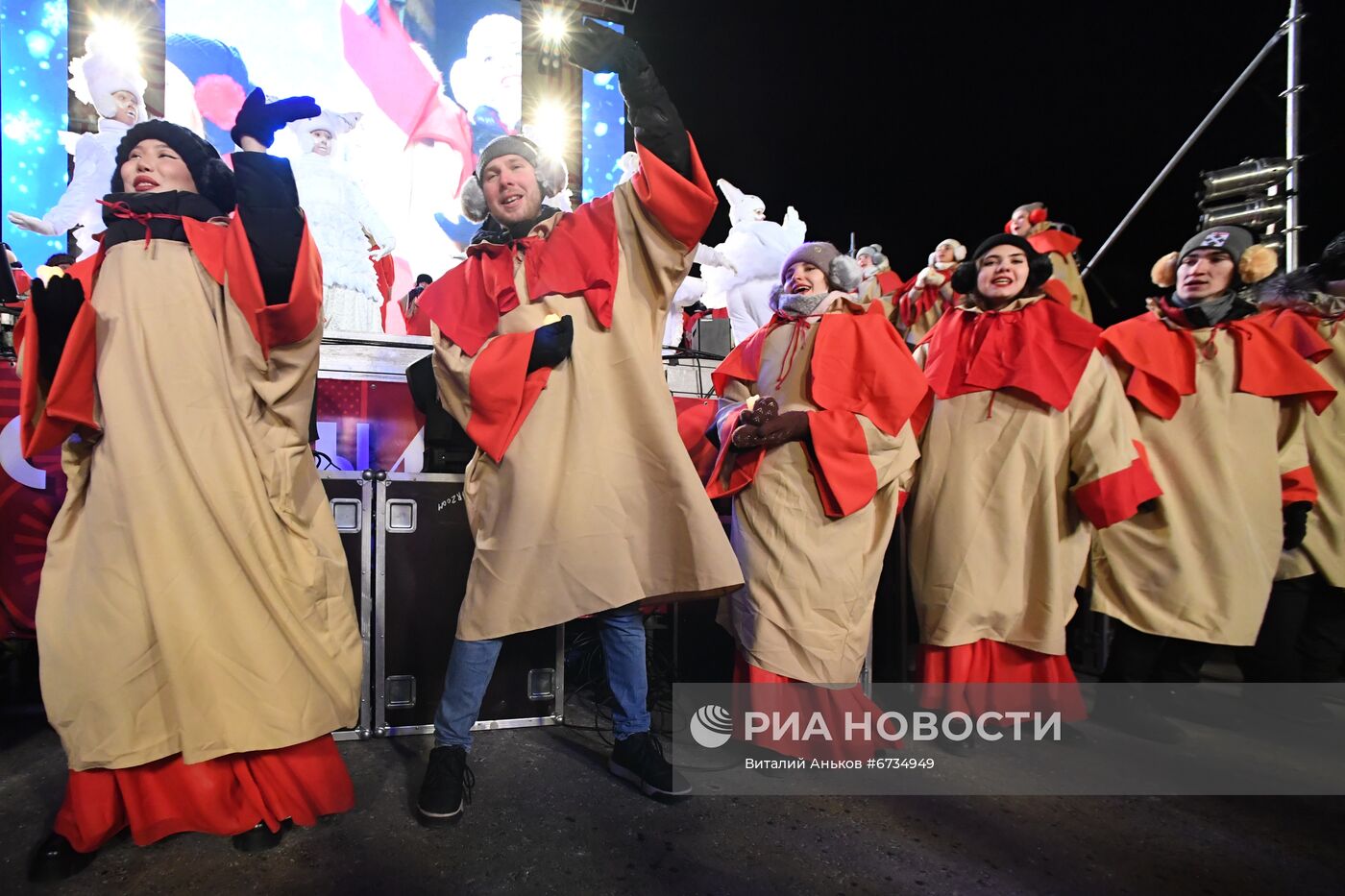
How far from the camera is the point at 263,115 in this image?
1.62m

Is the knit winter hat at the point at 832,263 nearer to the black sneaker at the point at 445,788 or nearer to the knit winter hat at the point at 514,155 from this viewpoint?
the knit winter hat at the point at 514,155

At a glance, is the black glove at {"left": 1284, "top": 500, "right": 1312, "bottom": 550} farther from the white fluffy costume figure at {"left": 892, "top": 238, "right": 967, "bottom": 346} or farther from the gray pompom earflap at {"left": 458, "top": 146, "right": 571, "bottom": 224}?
the gray pompom earflap at {"left": 458, "top": 146, "right": 571, "bottom": 224}

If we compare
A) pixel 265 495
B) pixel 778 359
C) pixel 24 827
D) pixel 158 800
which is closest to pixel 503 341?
pixel 265 495

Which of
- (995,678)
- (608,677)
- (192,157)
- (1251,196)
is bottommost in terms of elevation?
Answer: (995,678)

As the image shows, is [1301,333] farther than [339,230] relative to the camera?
No

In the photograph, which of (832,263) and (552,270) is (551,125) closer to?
(832,263)

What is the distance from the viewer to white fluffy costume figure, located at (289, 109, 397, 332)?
4.82 metres

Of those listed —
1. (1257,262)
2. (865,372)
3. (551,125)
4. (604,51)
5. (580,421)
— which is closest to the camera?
(604,51)

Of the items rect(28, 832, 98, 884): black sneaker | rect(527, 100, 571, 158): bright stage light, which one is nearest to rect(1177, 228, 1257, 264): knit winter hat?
rect(28, 832, 98, 884): black sneaker

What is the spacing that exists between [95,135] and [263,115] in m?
4.78

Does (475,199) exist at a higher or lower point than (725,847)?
higher

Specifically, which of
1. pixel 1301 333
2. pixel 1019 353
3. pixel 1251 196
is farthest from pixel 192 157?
pixel 1251 196

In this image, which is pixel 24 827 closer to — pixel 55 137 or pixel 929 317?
pixel 929 317

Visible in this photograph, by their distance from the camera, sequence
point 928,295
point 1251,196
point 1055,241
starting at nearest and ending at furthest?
point 1251,196 < point 1055,241 < point 928,295
